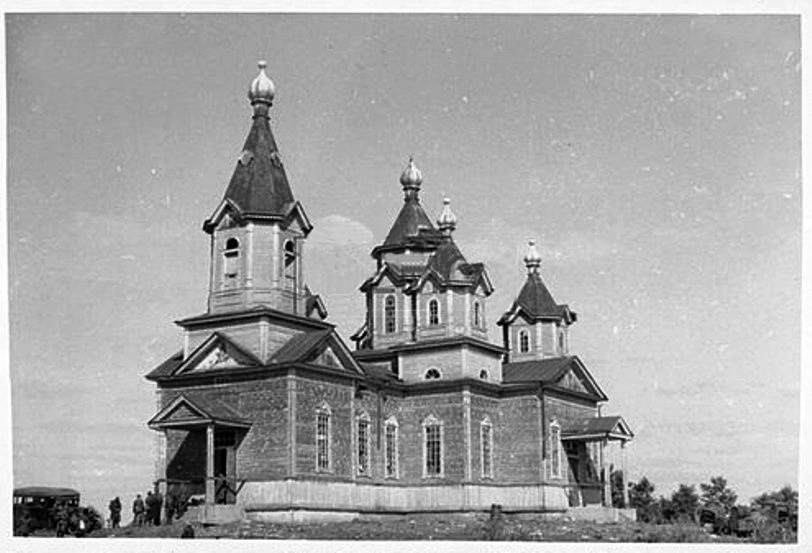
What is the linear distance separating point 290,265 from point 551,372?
7563 millimetres

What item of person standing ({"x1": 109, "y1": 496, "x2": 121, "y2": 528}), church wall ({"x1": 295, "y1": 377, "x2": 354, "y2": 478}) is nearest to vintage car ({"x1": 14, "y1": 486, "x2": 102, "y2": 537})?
Answer: person standing ({"x1": 109, "y1": 496, "x2": 121, "y2": 528})

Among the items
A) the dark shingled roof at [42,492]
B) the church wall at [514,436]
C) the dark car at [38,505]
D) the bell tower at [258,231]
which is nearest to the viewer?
the dark car at [38,505]

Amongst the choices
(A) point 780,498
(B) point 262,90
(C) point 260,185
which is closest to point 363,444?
(C) point 260,185

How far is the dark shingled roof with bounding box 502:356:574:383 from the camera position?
31.7 metres

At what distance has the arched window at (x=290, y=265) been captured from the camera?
2764 centimetres

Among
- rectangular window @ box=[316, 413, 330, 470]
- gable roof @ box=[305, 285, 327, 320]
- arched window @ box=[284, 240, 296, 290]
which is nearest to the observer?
rectangular window @ box=[316, 413, 330, 470]

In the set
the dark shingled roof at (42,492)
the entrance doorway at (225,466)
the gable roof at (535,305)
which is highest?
the gable roof at (535,305)

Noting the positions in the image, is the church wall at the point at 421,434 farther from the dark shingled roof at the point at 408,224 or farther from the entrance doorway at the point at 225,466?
the entrance doorway at the point at 225,466

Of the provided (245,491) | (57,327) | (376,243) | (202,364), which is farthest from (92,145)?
(376,243)

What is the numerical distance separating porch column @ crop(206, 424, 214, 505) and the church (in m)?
0.03

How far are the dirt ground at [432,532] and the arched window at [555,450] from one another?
3.62 metres

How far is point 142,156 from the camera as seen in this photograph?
81.4 ft

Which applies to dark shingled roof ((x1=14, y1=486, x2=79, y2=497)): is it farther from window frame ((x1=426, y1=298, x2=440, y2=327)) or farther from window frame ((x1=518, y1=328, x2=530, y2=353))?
window frame ((x1=518, y1=328, x2=530, y2=353))

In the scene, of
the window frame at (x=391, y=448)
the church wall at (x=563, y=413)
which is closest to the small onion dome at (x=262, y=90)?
the window frame at (x=391, y=448)
